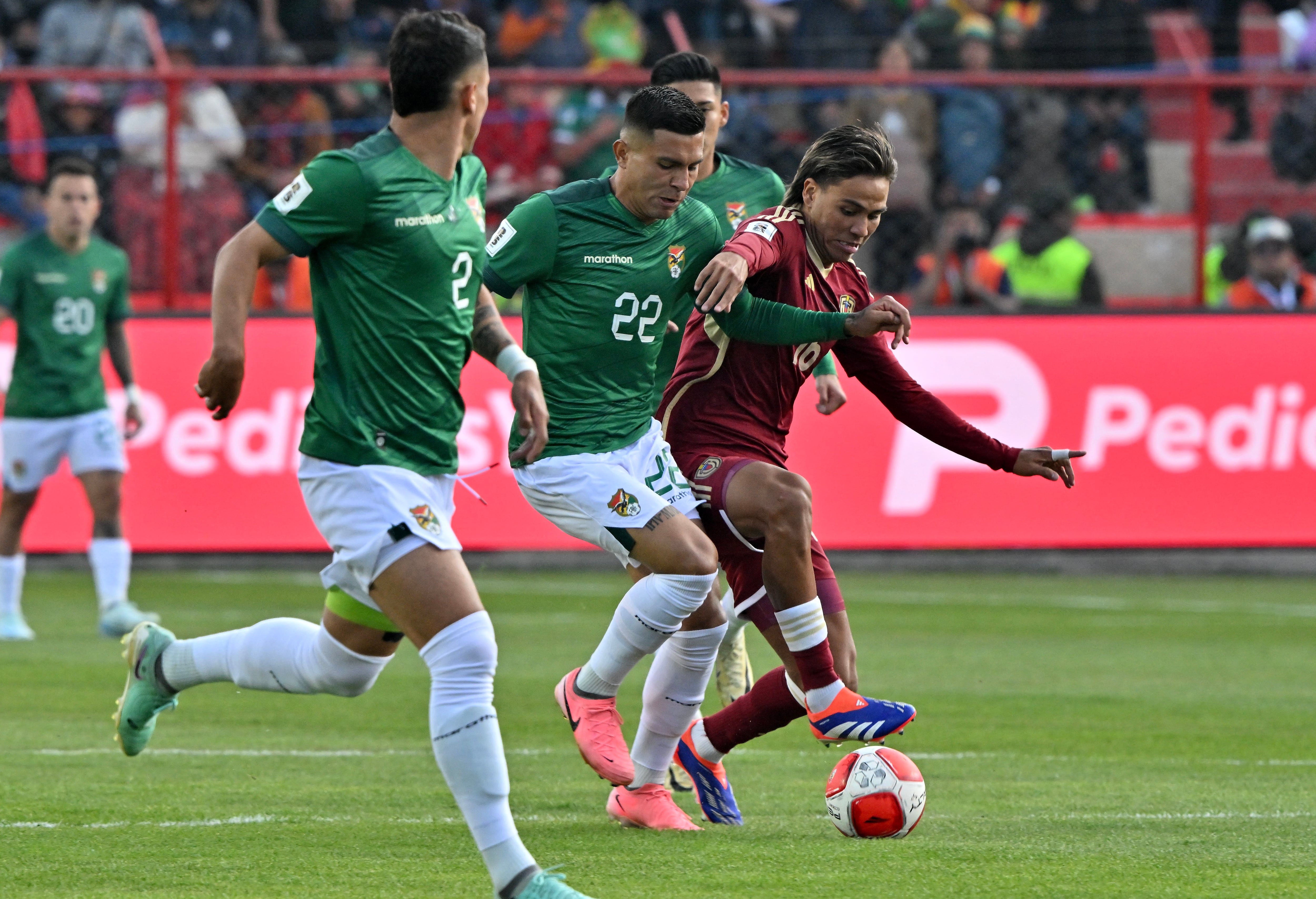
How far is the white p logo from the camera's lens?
46.5 ft

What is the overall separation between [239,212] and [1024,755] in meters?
9.01

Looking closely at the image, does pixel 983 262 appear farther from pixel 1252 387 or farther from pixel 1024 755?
pixel 1024 755

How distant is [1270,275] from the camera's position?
1506cm

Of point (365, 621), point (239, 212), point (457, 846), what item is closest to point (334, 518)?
point (365, 621)

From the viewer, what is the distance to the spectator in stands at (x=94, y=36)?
16.1 metres

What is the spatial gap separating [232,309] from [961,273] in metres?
11.3

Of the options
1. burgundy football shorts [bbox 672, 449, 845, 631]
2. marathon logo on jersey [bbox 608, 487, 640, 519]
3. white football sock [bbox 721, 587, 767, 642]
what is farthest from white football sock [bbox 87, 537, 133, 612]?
marathon logo on jersey [bbox 608, 487, 640, 519]

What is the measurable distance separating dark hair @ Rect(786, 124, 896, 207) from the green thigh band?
2.04m

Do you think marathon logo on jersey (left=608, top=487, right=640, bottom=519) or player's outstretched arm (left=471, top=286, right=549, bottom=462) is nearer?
player's outstretched arm (left=471, top=286, right=549, bottom=462)

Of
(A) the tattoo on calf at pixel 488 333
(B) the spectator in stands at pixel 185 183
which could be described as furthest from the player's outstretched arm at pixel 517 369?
(B) the spectator in stands at pixel 185 183

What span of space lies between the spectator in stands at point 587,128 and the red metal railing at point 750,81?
284mm

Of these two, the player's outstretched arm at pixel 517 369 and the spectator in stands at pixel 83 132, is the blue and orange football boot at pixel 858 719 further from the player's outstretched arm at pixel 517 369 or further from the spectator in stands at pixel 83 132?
the spectator in stands at pixel 83 132

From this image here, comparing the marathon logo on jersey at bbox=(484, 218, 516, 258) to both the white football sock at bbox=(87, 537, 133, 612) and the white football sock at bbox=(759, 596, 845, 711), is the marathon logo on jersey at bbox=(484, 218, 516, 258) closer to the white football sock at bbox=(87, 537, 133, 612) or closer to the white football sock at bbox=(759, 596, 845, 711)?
the white football sock at bbox=(759, 596, 845, 711)

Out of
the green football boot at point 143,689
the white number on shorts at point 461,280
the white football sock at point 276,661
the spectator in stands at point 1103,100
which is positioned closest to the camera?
the white number on shorts at point 461,280
